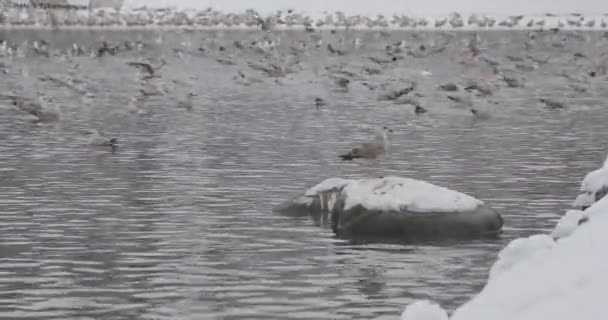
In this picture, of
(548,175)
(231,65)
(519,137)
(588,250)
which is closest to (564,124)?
(519,137)

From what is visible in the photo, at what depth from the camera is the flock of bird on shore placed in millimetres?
42094

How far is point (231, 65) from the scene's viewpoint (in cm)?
6712

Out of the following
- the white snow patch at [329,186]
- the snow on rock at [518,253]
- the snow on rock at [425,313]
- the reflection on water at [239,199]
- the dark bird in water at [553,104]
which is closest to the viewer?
the snow on rock at [425,313]

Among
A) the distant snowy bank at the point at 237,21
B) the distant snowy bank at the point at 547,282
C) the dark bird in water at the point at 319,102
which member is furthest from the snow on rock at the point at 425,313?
the distant snowy bank at the point at 237,21

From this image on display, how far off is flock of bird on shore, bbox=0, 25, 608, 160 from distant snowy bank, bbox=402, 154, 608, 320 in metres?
15.9

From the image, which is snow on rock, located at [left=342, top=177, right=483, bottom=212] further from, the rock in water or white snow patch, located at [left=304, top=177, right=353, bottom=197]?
white snow patch, located at [left=304, top=177, right=353, bottom=197]

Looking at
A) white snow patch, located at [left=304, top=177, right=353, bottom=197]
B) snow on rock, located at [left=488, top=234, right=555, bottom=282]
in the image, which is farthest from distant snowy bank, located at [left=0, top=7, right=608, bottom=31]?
snow on rock, located at [left=488, top=234, right=555, bottom=282]

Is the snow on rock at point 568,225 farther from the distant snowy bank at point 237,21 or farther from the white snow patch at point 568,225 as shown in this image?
the distant snowy bank at point 237,21

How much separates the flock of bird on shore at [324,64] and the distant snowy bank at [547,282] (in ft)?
52.1

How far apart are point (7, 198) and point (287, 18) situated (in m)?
90.0

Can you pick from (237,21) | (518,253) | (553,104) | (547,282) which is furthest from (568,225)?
(237,21)

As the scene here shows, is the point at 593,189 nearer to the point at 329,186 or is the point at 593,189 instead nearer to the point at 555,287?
the point at 329,186

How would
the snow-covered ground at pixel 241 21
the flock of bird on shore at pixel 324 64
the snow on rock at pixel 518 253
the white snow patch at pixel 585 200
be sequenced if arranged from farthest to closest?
the snow-covered ground at pixel 241 21
the flock of bird on shore at pixel 324 64
the white snow patch at pixel 585 200
the snow on rock at pixel 518 253

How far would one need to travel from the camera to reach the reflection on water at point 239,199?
50.6 ft
